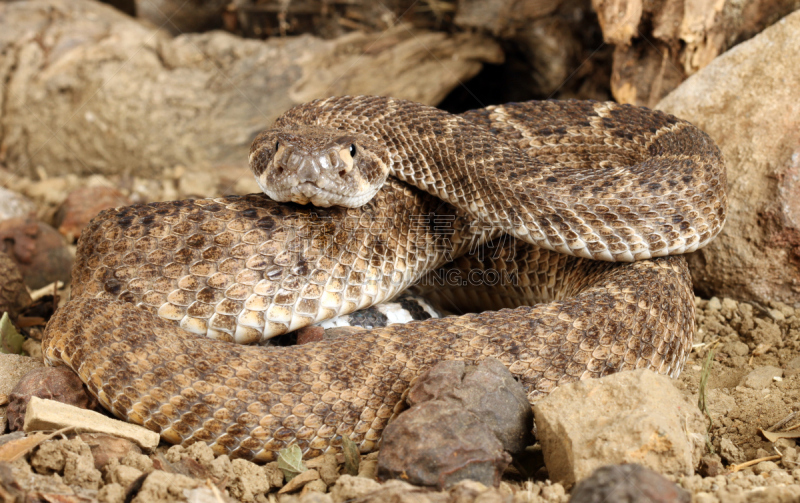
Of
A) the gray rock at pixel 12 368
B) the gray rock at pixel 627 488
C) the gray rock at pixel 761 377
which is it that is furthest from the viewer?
the gray rock at pixel 761 377

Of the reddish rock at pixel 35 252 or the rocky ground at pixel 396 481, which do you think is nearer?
the rocky ground at pixel 396 481

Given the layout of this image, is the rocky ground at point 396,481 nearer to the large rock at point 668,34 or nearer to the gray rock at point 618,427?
the gray rock at point 618,427

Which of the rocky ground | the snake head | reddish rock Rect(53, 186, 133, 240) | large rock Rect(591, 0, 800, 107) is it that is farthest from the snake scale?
reddish rock Rect(53, 186, 133, 240)

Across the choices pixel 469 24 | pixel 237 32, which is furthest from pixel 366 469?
pixel 237 32

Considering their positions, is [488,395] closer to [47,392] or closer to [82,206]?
[47,392]

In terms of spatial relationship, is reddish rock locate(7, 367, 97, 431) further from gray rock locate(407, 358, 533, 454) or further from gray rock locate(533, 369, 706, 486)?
gray rock locate(533, 369, 706, 486)

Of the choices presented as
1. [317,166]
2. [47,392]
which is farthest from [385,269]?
[47,392]

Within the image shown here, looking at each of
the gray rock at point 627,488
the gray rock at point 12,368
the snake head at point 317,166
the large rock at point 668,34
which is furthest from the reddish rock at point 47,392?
the large rock at point 668,34
